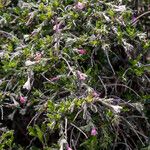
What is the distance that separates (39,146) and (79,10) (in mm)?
864

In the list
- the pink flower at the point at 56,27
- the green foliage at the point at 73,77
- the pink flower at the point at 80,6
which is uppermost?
the pink flower at the point at 80,6

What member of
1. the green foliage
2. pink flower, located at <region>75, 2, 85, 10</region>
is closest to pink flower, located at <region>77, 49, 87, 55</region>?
the green foliage

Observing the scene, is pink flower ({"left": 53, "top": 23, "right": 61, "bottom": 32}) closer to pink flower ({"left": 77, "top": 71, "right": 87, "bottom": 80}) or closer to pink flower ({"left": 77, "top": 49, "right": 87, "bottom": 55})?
pink flower ({"left": 77, "top": 49, "right": 87, "bottom": 55})

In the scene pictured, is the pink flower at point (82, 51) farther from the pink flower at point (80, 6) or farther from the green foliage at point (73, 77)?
the pink flower at point (80, 6)

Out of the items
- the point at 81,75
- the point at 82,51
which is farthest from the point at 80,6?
the point at 81,75

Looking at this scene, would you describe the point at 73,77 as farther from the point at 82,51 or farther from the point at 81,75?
the point at 82,51

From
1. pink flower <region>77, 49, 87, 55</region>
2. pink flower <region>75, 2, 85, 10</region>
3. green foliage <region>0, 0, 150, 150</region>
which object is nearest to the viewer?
green foliage <region>0, 0, 150, 150</region>

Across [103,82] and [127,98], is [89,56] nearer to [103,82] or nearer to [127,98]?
[103,82]

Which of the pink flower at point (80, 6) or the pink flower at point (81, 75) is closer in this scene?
the pink flower at point (81, 75)

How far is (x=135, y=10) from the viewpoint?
2.58 m

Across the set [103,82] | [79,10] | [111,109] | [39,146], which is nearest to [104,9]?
[79,10]

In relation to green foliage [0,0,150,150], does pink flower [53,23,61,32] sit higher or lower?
higher

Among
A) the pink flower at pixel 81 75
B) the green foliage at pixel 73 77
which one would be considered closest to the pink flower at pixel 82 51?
the green foliage at pixel 73 77

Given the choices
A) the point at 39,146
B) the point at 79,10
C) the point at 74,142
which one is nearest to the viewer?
the point at 74,142
